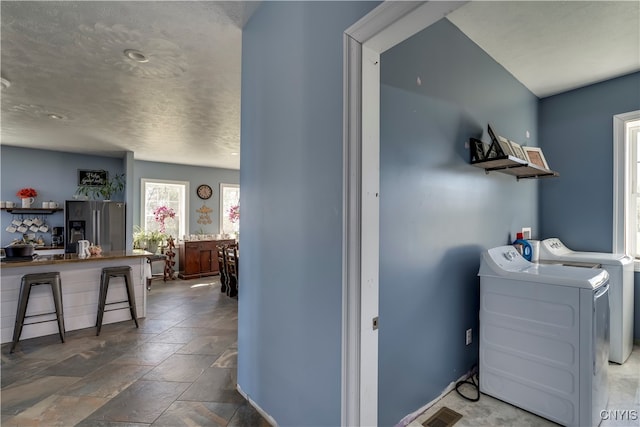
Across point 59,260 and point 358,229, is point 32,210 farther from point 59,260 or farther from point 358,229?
point 358,229

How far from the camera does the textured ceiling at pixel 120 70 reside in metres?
1.92

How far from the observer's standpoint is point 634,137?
2.94 metres

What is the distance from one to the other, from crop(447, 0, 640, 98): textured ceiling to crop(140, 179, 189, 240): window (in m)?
6.48

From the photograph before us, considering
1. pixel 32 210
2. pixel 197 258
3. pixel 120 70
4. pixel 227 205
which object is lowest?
pixel 197 258

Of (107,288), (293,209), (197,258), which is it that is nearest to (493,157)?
(293,209)

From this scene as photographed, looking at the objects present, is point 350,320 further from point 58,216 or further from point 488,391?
point 58,216

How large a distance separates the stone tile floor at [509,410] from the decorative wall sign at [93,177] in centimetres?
677

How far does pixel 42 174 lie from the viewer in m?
5.46

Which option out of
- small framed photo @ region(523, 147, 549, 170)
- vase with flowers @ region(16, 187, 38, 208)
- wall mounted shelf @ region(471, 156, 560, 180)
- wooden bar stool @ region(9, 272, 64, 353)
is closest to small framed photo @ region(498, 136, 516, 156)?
wall mounted shelf @ region(471, 156, 560, 180)

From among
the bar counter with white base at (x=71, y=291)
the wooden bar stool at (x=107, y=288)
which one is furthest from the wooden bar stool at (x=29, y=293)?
the wooden bar stool at (x=107, y=288)

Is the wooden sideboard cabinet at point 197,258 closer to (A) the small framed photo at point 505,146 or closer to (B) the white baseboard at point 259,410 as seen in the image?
(B) the white baseboard at point 259,410

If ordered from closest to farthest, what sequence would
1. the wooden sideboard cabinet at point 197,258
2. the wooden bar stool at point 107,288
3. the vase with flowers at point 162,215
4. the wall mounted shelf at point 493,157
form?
1. the wall mounted shelf at point 493,157
2. the wooden bar stool at point 107,288
3. the wooden sideboard cabinet at point 197,258
4. the vase with flowers at point 162,215

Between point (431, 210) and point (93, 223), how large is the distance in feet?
18.8

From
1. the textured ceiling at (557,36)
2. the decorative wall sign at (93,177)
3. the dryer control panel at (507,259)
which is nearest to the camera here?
the textured ceiling at (557,36)
